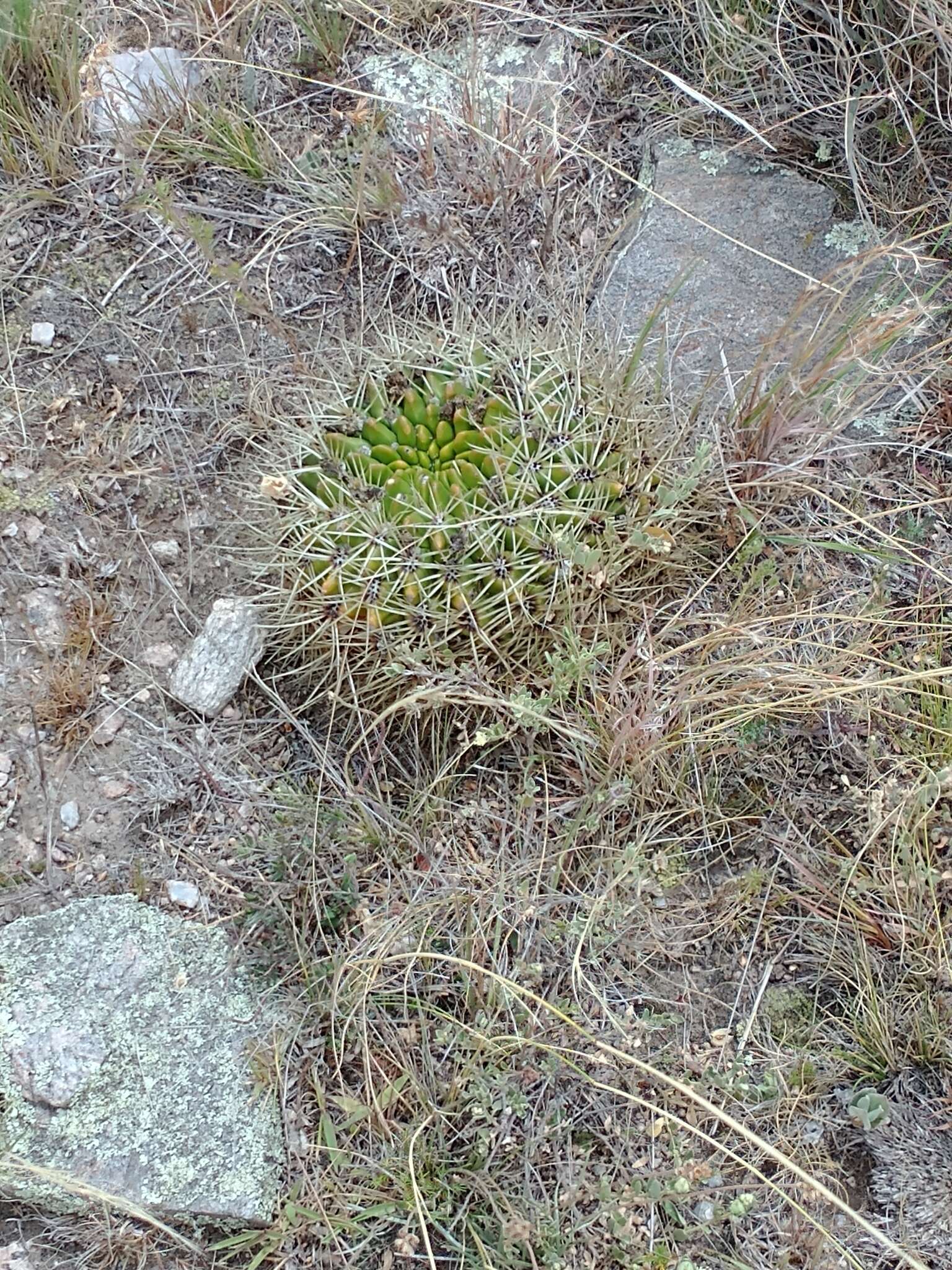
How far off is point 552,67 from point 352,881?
247 centimetres

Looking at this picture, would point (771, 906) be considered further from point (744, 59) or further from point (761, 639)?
point (744, 59)

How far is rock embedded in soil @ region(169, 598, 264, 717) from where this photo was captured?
2398 mm

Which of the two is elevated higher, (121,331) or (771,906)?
(121,331)

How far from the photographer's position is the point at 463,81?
118 inches

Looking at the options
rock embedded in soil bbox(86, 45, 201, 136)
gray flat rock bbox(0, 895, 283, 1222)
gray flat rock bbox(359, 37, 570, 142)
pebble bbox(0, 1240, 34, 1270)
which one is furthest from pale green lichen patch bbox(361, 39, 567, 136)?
pebble bbox(0, 1240, 34, 1270)

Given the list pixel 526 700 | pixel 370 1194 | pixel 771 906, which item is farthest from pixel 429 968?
pixel 771 906

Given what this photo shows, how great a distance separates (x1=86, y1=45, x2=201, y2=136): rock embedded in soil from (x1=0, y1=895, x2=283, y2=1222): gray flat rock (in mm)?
2231

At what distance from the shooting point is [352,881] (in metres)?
2.18

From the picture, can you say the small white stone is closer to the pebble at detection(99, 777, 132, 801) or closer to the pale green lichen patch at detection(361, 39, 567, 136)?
the pale green lichen patch at detection(361, 39, 567, 136)

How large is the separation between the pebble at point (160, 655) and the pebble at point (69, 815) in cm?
37

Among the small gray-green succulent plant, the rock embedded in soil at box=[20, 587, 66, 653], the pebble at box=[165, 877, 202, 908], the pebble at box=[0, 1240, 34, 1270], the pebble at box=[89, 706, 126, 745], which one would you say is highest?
the rock embedded in soil at box=[20, 587, 66, 653]

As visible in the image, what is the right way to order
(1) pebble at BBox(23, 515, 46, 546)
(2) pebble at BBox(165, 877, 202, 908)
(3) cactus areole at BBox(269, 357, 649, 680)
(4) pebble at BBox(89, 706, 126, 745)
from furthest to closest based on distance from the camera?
(1) pebble at BBox(23, 515, 46, 546) → (4) pebble at BBox(89, 706, 126, 745) → (2) pebble at BBox(165, 877, 202, 908) → (3) cactus areole at BBox(269, 357, 649, 680)

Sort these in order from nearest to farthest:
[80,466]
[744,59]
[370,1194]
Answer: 1. [370,1194]
2. [80,466]
3. [744,59]

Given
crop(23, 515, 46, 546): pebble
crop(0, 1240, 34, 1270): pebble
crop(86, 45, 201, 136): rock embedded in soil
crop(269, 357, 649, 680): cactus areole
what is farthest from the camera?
crop(86, 45, 201, 136): rock embedded in soil
